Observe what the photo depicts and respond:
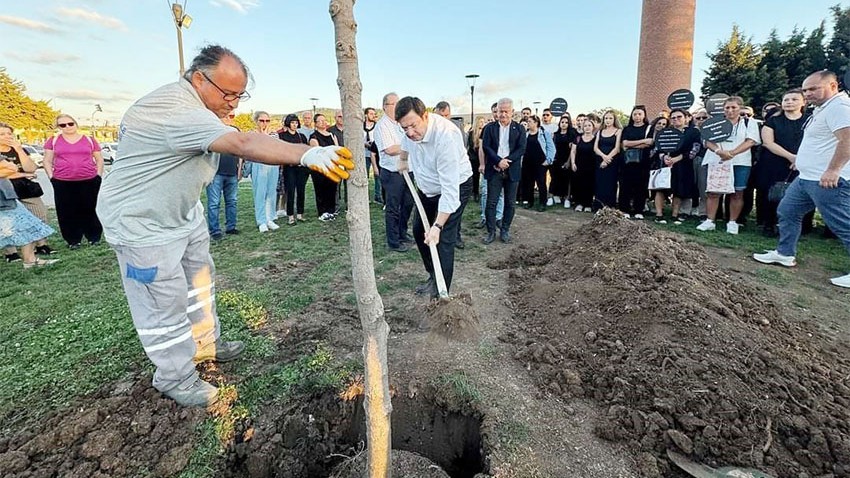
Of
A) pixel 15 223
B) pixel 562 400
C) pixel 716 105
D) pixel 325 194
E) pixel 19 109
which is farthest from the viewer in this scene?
pixel 19 109

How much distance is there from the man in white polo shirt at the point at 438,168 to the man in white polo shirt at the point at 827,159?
3.56 metres

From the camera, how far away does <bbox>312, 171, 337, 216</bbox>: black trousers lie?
24.7 ft

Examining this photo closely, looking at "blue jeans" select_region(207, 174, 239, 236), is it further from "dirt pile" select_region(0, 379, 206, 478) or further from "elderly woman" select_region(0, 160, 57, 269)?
"dirt pile" select_region(0, 379, 206, 478)

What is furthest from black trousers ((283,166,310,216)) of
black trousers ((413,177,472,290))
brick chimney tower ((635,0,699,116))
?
brick chimney tower ((635,0,699,116))

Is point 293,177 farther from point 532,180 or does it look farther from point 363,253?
point 363,253

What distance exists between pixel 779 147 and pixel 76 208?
970 cm

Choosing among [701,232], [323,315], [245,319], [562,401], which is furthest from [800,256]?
[245,319]

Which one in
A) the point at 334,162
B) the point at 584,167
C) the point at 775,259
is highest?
the point at 584,167

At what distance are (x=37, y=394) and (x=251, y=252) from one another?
127 inches

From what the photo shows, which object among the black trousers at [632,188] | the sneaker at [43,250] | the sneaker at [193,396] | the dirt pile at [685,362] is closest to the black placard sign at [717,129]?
the black trousers at [632,188]

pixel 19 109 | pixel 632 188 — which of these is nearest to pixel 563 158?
pixel 632 188

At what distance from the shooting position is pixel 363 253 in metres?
1.62

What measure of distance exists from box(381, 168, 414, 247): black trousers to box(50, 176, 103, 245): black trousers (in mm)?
4069

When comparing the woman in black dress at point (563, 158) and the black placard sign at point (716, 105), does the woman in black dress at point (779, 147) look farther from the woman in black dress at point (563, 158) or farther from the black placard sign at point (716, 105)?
the woman in black dress at point (563, 158)
